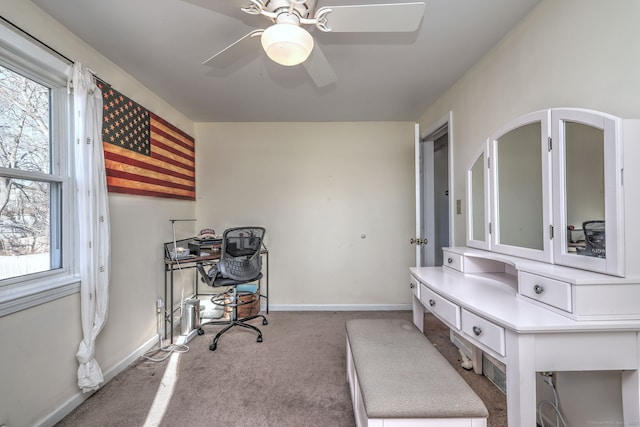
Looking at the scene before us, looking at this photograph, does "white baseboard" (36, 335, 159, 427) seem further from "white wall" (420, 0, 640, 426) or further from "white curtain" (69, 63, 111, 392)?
"white wall" (420, 0, 640, 426)

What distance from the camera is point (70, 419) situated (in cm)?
158

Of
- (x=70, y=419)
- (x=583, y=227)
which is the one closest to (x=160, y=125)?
(x=70, y=419)

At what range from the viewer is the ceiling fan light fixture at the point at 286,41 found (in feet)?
3.76

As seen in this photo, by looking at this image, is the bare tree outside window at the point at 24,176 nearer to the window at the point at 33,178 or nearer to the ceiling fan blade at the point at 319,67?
the window at the point at 33,178

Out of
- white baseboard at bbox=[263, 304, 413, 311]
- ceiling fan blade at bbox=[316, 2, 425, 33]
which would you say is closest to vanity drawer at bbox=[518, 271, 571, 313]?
ceiling fan blade at bbox=[316, 2, 425, 33]

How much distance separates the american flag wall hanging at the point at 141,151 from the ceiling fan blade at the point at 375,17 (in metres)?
1.74

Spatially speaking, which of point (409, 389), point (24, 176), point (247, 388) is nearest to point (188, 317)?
point (247, 388)

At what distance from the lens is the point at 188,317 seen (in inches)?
103

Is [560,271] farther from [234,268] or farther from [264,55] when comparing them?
[234,268]

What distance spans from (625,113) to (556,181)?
1.10ft

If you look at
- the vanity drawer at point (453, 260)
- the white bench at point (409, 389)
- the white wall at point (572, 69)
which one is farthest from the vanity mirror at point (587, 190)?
the white bench at point (409, 389)

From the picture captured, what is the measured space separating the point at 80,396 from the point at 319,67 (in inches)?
102

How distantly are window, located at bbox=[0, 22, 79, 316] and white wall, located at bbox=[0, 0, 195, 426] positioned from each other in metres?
0.11

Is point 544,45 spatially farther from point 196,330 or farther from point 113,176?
point 196,330
